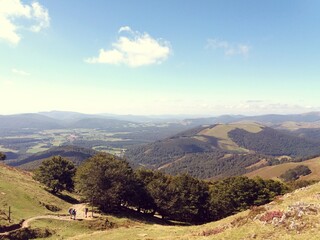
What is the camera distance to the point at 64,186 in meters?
95.9

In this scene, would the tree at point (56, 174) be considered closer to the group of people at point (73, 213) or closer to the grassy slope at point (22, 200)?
the grassy slope at point (22, 200)

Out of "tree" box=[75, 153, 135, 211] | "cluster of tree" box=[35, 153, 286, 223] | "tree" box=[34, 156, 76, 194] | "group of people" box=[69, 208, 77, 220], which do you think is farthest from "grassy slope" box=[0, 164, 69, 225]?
"tree" box=[34, 156, 76, 194]

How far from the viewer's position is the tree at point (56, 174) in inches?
3519

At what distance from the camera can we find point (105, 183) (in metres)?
79.8

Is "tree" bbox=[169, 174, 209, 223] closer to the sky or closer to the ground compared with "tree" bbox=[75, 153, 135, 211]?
closer to the ground

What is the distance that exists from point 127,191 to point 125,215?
29.9 ft

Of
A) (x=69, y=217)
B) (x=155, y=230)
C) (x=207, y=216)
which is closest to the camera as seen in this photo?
(x=155, y=230)

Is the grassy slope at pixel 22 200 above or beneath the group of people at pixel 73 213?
above

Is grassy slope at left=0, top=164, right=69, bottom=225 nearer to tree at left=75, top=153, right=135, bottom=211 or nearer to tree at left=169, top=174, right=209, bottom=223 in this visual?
tree at left=75, top=153, right=135, bottom=211

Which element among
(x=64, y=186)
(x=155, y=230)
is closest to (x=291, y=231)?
(x=155, y=230)

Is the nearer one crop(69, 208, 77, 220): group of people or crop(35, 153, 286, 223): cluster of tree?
crop(69, 208, 77, 220): group of people

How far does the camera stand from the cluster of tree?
79.5 m

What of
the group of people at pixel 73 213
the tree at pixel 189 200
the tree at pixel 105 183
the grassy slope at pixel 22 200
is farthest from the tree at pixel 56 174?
the tree at pixel 189 200

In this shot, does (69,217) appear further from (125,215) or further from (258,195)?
(258,195)
